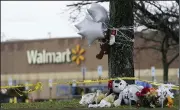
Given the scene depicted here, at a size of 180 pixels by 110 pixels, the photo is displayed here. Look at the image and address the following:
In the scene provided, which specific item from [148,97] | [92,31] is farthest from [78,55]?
[148,97]

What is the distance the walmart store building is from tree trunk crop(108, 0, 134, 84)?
43.7 metres

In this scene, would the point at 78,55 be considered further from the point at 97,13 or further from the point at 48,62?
the point at 97,13

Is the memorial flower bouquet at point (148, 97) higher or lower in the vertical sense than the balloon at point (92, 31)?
A: lower

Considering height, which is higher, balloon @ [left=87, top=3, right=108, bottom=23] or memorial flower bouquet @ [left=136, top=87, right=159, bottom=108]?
balloon @ [left=87, top=3, right=108, bottom=23]

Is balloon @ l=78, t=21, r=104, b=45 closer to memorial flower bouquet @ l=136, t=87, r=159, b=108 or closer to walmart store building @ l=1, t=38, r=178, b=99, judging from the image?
memorial flower bouquet @ l=136, t=87, r=159, b=108

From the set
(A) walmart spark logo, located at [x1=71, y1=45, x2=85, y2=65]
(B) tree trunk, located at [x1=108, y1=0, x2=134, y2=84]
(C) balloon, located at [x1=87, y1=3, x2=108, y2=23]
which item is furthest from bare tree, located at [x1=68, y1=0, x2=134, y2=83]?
(A) walmart spark logo, located at [x1=71, y1=45, x2=85, y2=65]

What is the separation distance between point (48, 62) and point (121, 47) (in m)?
52.0

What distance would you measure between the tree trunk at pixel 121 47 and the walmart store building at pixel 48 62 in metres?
43.7

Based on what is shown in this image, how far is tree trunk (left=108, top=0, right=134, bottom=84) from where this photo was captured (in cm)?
1070

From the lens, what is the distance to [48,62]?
204 ft

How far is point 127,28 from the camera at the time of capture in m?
10.7

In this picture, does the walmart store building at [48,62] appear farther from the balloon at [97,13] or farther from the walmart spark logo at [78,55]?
the balloon at [97,13]

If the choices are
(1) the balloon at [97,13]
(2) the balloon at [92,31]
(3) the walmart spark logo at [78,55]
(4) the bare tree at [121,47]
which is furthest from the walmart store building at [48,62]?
(2) the balloon at [92,31]

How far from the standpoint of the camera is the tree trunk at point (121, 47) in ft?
35.1
